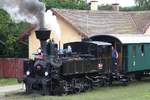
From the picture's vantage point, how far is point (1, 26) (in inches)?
1570

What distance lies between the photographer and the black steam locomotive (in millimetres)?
25094

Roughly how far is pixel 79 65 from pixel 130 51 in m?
4.96

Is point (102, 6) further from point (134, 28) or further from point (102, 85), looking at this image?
point (102, 85)

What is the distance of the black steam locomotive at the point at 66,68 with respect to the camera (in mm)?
25094

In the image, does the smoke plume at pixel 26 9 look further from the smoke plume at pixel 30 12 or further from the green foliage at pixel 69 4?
the green foliage at pixel 69 4

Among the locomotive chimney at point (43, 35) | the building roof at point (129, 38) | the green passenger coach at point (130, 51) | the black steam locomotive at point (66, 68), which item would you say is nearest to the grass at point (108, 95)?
the black steam locomotive at point (66, 68)

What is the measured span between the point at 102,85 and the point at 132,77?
355 centimetres

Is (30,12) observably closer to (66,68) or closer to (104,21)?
(66,68)

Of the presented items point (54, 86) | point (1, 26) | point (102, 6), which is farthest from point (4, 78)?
point (102, 6)

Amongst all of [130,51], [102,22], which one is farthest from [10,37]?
[130,51]

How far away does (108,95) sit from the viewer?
25.1 metres

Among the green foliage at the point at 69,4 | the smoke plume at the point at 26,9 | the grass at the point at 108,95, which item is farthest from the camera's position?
the green foliage at the point at 69,4

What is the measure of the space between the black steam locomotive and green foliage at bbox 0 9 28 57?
1253 cm

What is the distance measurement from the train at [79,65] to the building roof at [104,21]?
29.3 feet
